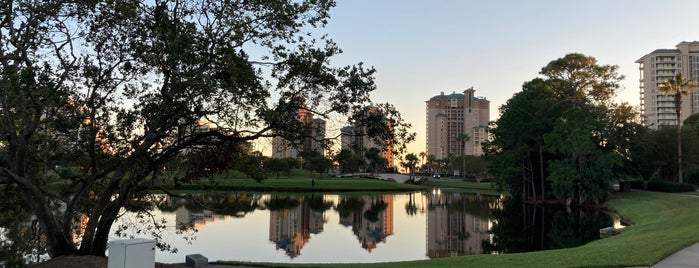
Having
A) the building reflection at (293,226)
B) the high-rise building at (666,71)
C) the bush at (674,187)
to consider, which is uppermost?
the high-rise building at (666,71)

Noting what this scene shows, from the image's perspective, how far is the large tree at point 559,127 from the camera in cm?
5053

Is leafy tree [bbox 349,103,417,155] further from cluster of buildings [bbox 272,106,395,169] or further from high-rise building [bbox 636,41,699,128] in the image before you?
high-rise building [bbox 636,41,699,128]

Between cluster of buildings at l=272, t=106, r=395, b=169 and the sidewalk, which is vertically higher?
cluster of buildings at l=272, t=106, r=395, b=169

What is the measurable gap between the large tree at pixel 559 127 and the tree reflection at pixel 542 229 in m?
7.24

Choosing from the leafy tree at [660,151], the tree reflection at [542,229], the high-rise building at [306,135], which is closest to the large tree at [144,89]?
the high-rise building at [306,135]

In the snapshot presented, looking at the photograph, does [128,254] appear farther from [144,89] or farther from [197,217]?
[197,217]

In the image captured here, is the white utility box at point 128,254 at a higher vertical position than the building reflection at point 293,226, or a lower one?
higher

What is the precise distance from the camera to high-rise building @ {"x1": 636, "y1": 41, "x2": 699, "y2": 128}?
525 feet

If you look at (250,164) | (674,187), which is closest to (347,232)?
(250,164)

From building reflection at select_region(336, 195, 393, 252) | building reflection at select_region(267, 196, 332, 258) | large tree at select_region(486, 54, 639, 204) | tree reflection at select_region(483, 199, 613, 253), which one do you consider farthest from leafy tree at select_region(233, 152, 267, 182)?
large tree at select_region(486, 54, 639, 204)

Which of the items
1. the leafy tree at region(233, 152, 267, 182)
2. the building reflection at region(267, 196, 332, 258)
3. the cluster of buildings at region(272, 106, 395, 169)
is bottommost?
the building reflection at region(267, 196, 332, 258)

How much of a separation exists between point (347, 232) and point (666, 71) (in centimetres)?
17040

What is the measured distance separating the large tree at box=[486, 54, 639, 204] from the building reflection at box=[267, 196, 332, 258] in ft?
84.9

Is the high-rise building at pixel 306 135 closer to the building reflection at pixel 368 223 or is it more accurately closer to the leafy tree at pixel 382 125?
the leafy tree at pixel 382 125
